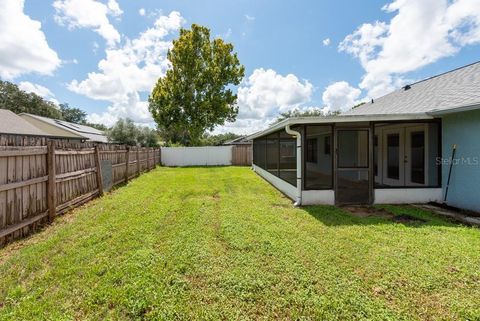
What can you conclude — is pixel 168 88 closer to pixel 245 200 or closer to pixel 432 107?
pixel 245 200

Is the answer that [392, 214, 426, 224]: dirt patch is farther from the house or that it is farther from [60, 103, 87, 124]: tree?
[60, 103, 87, 124]: tree

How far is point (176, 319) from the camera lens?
7.66 feet

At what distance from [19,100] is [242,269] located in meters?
48.4

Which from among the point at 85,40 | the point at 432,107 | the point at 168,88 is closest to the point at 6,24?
the point at 85,40

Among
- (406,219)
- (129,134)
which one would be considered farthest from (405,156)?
(129,134)

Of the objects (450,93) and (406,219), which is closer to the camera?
(406,219)

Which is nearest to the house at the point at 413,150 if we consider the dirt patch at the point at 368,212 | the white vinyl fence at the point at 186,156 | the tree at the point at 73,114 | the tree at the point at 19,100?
the dirt patch at the point at 368,212

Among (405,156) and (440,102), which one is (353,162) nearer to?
(405,156)

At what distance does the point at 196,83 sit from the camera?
2184cm

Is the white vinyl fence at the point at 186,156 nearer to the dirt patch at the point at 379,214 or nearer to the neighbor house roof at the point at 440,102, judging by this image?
the neighbor house roof at the point at 440,102

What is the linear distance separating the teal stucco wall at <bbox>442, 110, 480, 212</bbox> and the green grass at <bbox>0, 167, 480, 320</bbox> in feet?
4.41

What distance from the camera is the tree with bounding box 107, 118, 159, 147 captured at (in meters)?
30.8

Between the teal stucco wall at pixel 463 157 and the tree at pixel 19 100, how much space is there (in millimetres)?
48519

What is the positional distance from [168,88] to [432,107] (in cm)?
1967
